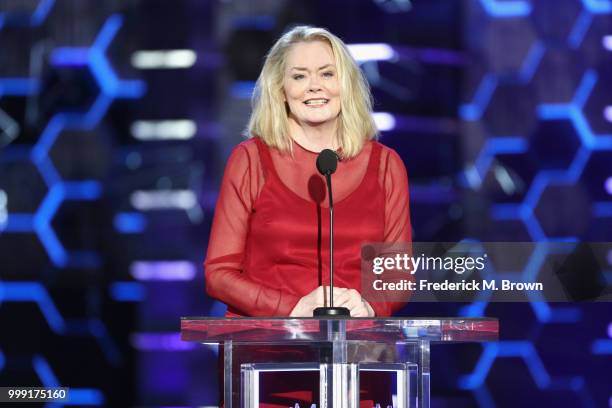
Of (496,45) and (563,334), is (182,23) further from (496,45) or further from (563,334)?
(563,334)

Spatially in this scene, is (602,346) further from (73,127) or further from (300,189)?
(73,127)

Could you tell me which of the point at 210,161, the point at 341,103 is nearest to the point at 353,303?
the point at 341,103

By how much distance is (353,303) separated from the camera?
2.36 m

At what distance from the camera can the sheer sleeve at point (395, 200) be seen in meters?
2.70

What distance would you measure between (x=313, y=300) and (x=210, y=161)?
154cm

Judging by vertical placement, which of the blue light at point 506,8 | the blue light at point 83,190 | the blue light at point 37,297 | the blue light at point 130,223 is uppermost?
the blue light at point 506,8

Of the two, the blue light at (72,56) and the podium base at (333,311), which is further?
the blue light at (72,56)

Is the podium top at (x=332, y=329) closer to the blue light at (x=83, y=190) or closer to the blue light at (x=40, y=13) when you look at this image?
the blue light at (x=83, y=190)

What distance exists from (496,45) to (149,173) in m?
1.26

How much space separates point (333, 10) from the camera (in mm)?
A: 3840

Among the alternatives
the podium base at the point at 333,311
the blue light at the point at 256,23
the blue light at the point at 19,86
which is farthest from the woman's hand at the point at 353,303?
the blue light at the point at 19,86

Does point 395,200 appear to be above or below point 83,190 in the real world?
below

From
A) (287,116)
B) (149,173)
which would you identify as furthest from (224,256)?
(149,173)

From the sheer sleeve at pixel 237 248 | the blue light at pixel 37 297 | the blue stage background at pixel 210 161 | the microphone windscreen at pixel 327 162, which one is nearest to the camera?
the microphone windscreen at pixel 327 162
